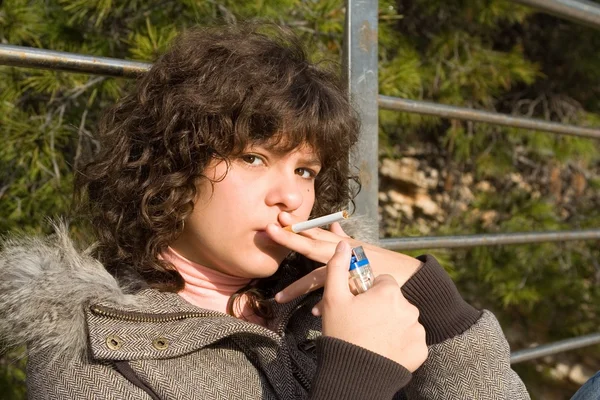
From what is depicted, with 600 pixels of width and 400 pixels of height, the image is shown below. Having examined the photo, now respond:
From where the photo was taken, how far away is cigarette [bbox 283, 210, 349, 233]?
3.43ft

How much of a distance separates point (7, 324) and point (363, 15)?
35.6 inches

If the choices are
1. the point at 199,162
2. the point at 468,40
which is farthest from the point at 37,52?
the point at 468,40

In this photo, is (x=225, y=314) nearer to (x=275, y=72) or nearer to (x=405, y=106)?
(x=275, y=72)

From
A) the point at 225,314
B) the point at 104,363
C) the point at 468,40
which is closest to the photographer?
the point at 104,363

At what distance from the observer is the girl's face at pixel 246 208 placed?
1050 millimetres

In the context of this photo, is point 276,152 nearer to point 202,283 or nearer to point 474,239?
point 202,283

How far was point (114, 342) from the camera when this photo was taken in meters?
0.98

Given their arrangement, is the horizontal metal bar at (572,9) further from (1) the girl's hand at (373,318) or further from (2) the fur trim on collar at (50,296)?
(2) the fur trim on collar at (50,296)

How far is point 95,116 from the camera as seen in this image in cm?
183

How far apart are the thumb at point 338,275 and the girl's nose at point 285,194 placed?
105mm

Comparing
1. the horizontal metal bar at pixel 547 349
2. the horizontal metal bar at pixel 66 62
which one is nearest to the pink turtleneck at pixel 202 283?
the horizontal metal bar at pixel 66 62

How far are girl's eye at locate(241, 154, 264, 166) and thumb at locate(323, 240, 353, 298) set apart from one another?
19 centimetres

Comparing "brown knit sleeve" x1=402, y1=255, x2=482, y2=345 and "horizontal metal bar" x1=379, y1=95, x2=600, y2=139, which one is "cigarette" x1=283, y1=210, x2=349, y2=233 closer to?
"brown knit sleeve" x1=402, y1=255, x2=482, y2=345

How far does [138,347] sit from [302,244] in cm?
30
